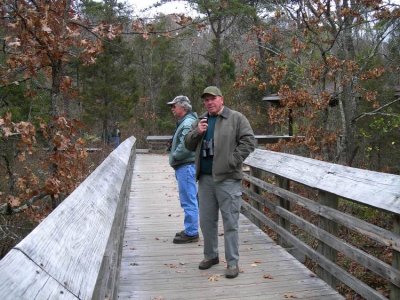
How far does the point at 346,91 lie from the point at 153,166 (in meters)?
7.82

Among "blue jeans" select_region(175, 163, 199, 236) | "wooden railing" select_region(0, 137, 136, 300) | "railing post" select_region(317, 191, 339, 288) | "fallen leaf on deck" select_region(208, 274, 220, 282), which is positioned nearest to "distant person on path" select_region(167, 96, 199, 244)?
"blue jeans" select_region(175, 163, 199, 236)

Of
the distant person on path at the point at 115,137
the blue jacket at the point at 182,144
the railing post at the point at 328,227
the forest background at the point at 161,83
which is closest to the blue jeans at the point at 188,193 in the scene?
the blue jacket at the point at 182,144

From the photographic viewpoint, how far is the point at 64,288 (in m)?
1.55

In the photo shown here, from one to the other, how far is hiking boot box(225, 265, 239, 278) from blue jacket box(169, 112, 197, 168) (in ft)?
5.60

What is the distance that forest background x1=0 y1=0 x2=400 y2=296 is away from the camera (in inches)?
227

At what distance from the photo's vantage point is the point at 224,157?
4809 millimetres

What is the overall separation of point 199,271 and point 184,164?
158 cm

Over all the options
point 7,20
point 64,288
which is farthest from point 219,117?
point 64,288

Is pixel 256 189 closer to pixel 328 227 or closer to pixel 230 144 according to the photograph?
pixel 230 144

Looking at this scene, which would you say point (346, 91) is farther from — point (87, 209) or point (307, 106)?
point (87, 209)

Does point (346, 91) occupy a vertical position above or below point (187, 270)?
above

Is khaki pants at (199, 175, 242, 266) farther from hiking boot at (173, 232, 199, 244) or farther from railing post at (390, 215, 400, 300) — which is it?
railing post at (390, 215, 400, 300)

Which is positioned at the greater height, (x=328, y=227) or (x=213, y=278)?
(x=328, y=227)

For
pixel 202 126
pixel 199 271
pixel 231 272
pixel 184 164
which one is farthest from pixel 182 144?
pixel 231 272
